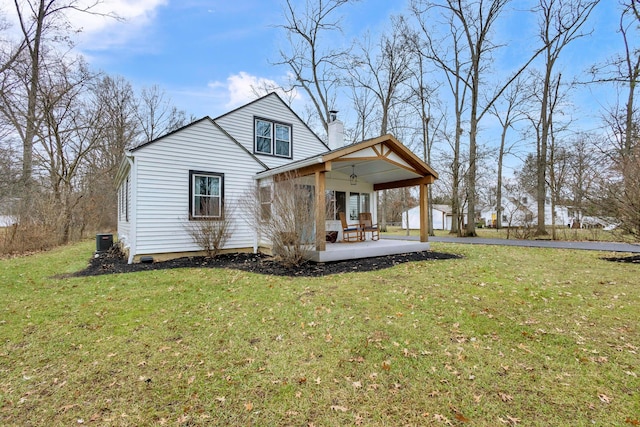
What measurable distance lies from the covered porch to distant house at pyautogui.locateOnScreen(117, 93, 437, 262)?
0.10 feet

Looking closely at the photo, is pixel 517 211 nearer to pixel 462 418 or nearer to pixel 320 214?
pixel 320 214

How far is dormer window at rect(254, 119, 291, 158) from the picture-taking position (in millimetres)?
11547

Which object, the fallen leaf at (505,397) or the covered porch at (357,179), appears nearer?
the fallen leaf at (505,397)

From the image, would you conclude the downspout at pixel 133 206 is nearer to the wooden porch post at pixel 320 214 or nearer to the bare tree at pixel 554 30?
the wooden porch post at pixel 320 214

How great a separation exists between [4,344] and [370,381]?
4.14m

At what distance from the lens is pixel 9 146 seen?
45.8 ft

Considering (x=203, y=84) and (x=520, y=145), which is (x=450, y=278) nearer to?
(x=203, y=84)

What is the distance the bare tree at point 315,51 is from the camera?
64.3 feet

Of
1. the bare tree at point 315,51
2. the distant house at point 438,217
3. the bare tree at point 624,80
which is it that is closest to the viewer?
the bare tree at point 624,80

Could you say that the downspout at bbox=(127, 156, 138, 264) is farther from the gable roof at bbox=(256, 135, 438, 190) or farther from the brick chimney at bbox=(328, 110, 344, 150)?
the brick chimney at bbox=(328, 110, 344, 150)

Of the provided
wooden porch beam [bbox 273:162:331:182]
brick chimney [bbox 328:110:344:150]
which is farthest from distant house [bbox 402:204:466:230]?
wooden porch beam [bbox 273:162:331:182]

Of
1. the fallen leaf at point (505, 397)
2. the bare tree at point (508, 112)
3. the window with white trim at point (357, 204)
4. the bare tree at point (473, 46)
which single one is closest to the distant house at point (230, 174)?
the window with white trim at point (357, 204)

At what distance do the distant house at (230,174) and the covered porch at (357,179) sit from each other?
0.10ft

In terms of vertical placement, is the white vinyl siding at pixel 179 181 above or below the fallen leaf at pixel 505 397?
above
